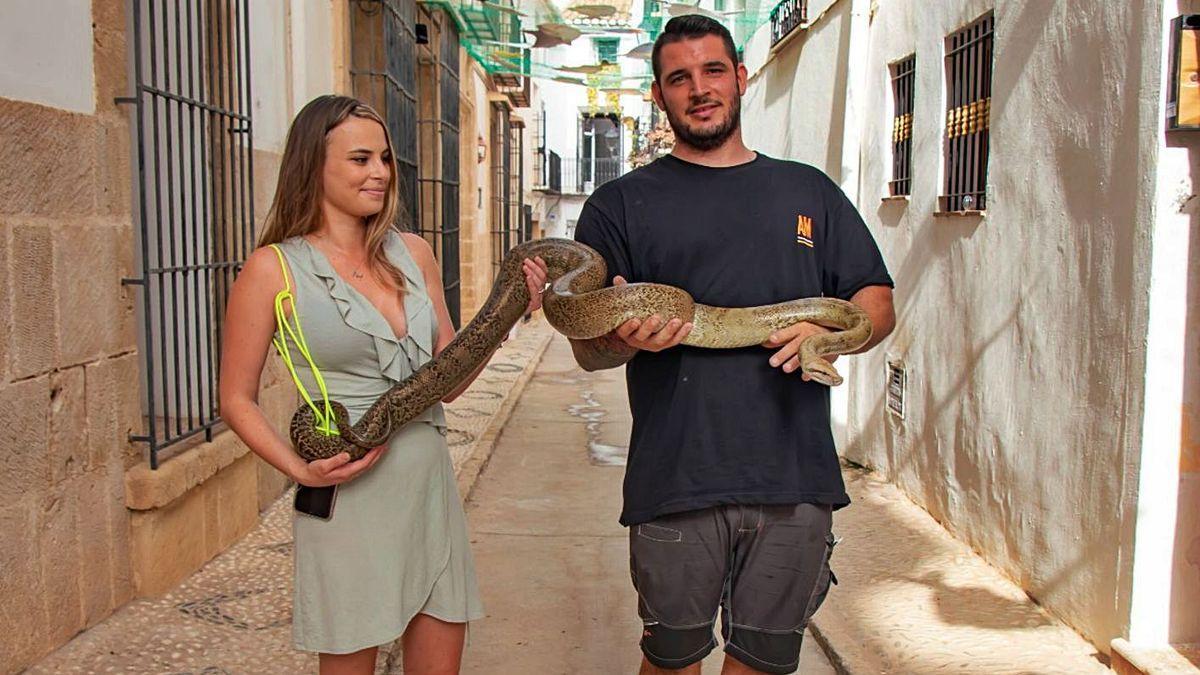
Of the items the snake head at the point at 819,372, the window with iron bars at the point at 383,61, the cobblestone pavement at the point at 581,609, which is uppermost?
the window with iron bars at the point at 383,61

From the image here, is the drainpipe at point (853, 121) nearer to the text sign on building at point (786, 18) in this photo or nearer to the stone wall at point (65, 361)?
the text sign on building at point (786, 18)

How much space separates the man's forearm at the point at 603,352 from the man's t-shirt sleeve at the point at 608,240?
7.5 inches

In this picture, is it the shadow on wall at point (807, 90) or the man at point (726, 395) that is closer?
the man at point (726, 395)

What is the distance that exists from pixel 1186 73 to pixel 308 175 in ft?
10.5

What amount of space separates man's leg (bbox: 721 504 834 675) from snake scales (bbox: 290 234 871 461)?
428mm

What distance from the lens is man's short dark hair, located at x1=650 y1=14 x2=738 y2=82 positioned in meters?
3.04

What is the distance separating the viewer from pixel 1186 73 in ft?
12.7

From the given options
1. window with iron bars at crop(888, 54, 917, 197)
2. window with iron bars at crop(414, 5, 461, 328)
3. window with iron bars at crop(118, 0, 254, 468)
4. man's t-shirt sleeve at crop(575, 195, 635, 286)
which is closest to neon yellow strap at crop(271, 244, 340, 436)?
man's t-shirt sleeve at crop(575, 195, 635, 286)

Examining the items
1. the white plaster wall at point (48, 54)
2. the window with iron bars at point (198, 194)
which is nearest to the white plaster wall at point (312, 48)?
the window with iron bars at point (198, 194)

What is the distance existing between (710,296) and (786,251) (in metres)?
0.26

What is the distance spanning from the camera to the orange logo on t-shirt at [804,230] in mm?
2986

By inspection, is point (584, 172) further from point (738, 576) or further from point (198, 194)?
point (738, 576)

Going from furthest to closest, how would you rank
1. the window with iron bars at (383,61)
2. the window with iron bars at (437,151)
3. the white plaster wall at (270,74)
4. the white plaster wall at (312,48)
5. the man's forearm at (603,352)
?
the window with iron bars at (437,151) → the window with iron bars at (383,61) → the white plaster wall at (312,48) → the white plaster wall at (270,74) → the man's forearm at (603,352)

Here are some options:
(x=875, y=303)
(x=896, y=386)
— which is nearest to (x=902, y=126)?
(x=896, y=386)
